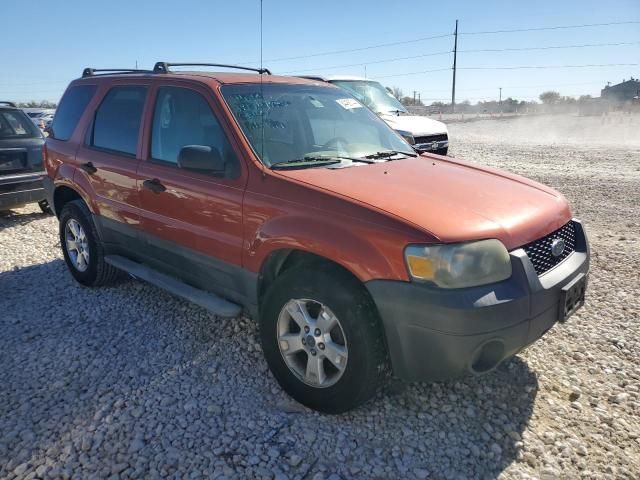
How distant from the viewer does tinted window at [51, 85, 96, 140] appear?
4.69m

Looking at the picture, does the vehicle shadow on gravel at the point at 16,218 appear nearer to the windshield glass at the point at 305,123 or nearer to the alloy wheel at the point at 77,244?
the alloy wheel at the point at 77,244

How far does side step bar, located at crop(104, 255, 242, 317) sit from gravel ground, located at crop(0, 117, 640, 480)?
1.29ft

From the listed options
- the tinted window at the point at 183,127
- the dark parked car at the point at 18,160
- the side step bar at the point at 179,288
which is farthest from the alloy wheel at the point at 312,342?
the dark parked car at the point at 18,160

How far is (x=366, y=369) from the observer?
2.58 meters

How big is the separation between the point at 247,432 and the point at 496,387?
1.54 m

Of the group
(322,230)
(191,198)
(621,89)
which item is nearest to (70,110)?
(191,198)

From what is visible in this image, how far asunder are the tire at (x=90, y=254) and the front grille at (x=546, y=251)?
3635mm

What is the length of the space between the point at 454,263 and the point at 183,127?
2253mm

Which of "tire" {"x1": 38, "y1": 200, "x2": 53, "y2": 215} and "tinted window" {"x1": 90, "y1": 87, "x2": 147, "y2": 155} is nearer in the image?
"tinted window" {"x1": 90, "y1": 87, "x2": 147, "y2": 155}

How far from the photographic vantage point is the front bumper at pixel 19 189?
22.7 ft

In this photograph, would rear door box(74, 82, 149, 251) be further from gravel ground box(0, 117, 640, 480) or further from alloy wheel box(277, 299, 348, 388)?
alloy wheel box(277, 299, 348, 388)

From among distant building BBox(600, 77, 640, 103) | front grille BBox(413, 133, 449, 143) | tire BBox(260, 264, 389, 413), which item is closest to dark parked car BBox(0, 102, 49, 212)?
tire BBox(260, 264, 389, 413)

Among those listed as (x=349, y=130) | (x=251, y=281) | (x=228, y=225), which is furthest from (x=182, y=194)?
(x=349, y=130)

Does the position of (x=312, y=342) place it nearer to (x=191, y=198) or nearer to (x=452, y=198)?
(x=452, y=198)
